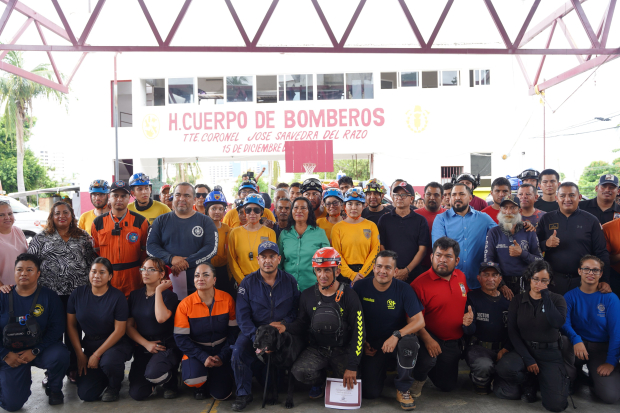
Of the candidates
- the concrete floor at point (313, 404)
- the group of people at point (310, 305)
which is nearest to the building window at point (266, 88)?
the group of people at point (310, 305)

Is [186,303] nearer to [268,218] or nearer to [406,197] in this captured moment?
[268,218]

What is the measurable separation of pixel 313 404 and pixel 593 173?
65126 millimetres

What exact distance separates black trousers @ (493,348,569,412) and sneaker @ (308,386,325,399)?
182 centimetres

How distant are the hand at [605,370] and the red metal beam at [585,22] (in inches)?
256

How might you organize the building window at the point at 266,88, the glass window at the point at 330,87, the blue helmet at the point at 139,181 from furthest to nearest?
the building window at the point at 266,88
the glass window at the point at 330,87
the blue helmet at the point at 139,181

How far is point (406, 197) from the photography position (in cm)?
577

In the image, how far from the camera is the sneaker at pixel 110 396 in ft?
15.6

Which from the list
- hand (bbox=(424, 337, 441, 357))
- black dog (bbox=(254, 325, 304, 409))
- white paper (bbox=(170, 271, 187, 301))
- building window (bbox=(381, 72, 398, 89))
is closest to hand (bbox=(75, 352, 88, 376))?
white paper (bbox=(170, 271, 187, 301))

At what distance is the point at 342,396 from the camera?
4.54 metres

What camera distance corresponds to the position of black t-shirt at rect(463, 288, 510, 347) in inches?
197

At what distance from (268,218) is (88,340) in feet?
8.77

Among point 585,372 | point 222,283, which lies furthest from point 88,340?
point 585,372

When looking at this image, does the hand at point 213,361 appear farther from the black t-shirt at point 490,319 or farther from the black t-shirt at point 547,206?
the black t-shirt at point 547,206

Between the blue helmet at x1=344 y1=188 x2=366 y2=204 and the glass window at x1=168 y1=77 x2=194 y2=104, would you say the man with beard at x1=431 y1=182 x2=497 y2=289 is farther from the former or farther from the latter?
the glass window at x1=168 y1=77 x2=194 y2=104
